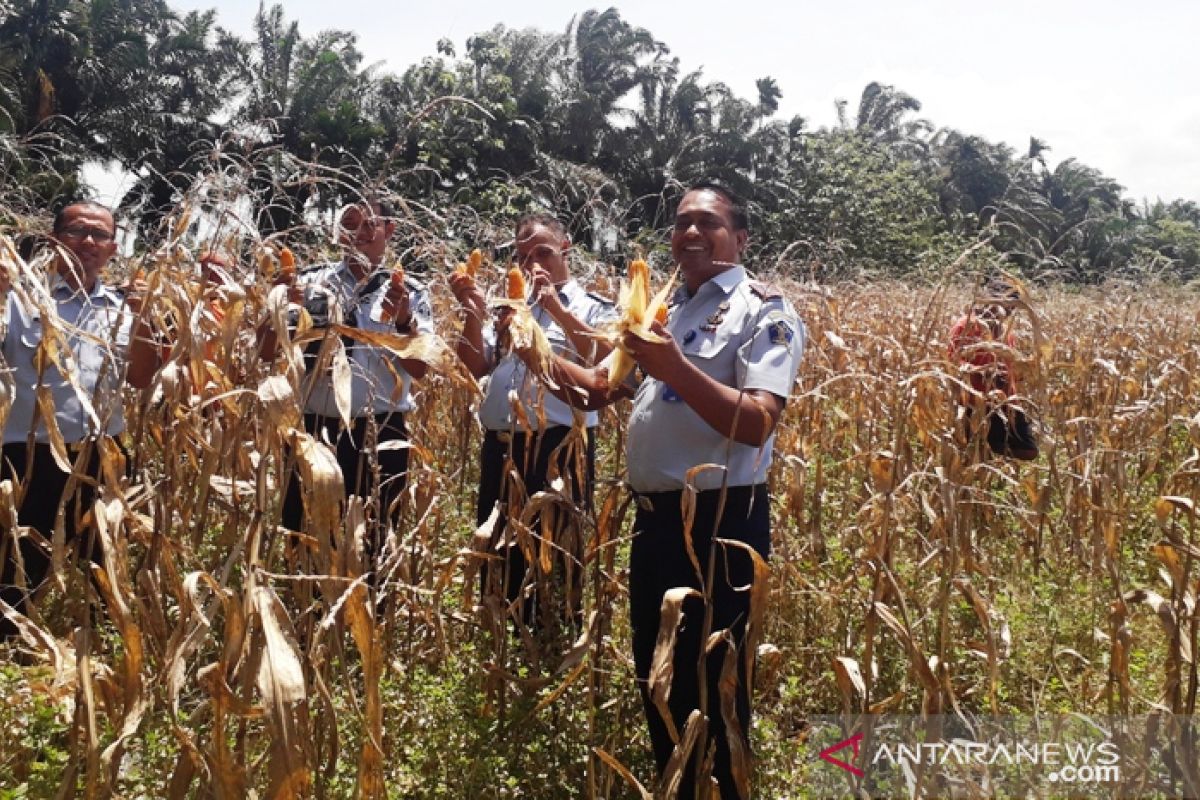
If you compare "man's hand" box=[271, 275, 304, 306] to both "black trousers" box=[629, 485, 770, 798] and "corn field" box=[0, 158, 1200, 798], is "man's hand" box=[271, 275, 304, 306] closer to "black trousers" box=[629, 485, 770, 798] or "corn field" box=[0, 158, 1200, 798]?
"corn field" box=[0, 158, 1200, 798]

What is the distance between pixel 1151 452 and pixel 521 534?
371 cm

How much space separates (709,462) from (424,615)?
117 cm

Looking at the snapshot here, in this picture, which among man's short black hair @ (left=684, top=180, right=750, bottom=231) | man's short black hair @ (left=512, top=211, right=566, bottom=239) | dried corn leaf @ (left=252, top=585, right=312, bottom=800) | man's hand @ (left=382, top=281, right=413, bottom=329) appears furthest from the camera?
man's short black hair @ (left=512, top=211, right=566, bottom=239)

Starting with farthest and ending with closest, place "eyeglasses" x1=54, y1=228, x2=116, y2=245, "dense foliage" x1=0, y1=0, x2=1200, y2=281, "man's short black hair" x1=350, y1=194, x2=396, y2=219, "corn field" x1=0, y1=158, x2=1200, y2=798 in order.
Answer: "dense foliage" x1=0, y1=0, x2=1200, y2=281 → "eyeglasses" x1=54, y1=228, x2=116, y2=245 → "man's short black hair" x1=350, y1=194, x2=396, y2=219 → "corn field" x1=0, y1=158, x2=1200, y2=798

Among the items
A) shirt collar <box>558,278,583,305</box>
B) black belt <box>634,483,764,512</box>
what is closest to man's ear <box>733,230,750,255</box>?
black belt <box>634,483,764,512</box>

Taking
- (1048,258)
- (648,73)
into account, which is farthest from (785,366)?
(648,73)

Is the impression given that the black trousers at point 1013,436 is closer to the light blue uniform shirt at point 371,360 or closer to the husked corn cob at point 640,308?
the light blue uniform shirt at point 371,360

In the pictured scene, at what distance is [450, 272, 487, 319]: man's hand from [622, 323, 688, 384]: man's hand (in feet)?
2.28

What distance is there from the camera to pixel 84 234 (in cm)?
299

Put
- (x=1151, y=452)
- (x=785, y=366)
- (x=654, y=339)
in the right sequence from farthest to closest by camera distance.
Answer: (x=1151, y=452)
(x=785, y=366)
(x=654, y=339)

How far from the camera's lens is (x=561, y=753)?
2.54 m

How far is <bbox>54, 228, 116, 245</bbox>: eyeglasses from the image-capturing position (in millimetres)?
2967

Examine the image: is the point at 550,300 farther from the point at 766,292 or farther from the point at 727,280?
the point at 766,292

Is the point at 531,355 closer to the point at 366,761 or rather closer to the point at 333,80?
the point at 366,761
